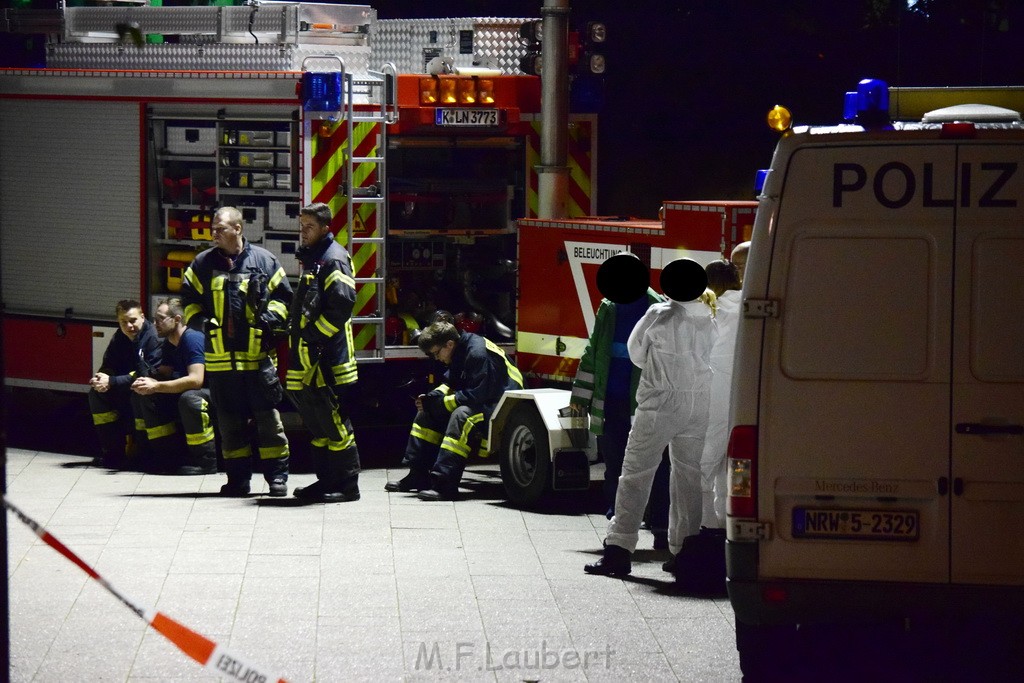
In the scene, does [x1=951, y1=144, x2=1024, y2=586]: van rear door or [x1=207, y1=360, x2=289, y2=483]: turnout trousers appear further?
[x1=207, y1=360, x2=289, y2=483]: turnout trousers

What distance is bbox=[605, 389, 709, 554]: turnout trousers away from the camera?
790 centimetres

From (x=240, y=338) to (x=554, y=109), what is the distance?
340cm

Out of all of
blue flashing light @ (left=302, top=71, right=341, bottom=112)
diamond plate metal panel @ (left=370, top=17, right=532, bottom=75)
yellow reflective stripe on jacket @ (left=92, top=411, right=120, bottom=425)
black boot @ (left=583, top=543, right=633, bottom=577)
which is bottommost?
black boot @ (left=583, top=543, right=633, bottom=577)

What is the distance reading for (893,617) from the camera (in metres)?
5.57

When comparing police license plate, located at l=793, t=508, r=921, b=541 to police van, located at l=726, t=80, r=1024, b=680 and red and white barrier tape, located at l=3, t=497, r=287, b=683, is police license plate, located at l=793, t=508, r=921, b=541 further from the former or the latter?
red and white barrier tape, located at l=3, t=497, r=287, b=683

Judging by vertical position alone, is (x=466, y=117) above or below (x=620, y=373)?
above

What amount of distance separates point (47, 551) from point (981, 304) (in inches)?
201

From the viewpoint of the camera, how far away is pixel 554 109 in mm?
12172

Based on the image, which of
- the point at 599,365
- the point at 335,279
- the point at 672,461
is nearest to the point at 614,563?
the point at 672,461

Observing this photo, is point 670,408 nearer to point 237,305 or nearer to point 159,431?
point 237,305

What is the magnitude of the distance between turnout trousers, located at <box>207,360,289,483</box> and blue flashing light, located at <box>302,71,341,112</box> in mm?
2002

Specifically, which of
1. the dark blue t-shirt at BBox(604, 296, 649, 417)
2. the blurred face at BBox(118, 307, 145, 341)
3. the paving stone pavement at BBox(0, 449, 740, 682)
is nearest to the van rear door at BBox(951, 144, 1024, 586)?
the paving stone pavement at BBox(0, 449, 740, 682)

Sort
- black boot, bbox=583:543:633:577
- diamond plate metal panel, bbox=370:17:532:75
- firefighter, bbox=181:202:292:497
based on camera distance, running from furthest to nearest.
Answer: diamond plate metal panel, bbox=370:17:532:75, firefighter, bbox=181:202:292:497, black boot, bbox=583:543:633:577

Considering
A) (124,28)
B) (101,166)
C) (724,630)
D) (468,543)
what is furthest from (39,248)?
(724,630)
